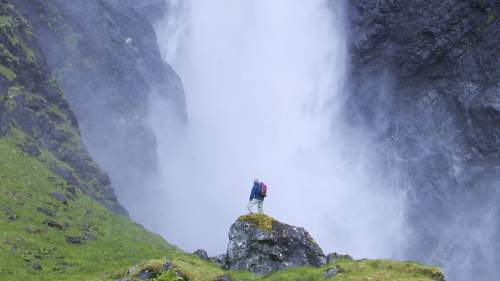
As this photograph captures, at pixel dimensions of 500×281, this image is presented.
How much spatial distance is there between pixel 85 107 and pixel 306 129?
5893cm

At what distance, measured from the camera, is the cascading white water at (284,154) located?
395ft

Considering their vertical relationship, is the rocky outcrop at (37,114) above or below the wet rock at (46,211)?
above

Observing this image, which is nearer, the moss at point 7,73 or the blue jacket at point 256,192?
the blue jacket at point 256,192

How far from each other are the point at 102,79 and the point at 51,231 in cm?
7521

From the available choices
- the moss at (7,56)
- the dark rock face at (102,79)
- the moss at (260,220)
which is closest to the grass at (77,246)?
the moss at (260,220)

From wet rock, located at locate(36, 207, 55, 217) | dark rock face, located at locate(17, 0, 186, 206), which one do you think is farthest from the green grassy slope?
dark rock face, located at locate(17, 0, 186, 206)

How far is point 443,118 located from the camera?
99125 mm

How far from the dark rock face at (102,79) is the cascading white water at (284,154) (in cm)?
1369

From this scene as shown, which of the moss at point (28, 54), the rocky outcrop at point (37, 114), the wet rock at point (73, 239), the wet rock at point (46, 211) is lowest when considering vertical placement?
the wet rock at point (73, 239)

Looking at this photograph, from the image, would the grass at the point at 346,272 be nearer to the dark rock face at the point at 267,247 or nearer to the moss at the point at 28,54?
the dark rock face at the point at 267,247

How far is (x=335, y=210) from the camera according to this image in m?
128

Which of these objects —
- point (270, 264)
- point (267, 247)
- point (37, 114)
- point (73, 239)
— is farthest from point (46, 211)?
point (270, 264)

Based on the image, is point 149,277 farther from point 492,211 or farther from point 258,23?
point 258,23

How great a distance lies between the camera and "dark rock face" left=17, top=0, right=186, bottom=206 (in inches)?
4291
